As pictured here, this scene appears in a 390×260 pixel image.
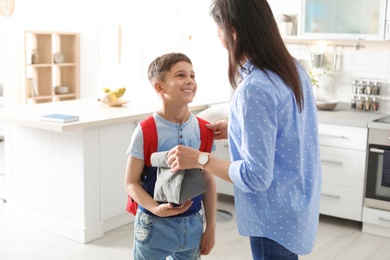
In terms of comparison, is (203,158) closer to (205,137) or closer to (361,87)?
(205,137)

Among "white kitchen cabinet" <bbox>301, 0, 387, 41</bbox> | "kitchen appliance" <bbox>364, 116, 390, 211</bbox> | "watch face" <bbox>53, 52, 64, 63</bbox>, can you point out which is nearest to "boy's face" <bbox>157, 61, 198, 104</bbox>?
"kitchen appliance" <bbox>364, 116, 390, 211</bbox>

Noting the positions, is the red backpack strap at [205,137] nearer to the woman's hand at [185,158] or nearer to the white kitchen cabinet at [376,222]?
the woman's hand at [185,158]

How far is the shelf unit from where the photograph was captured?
7.10 metres

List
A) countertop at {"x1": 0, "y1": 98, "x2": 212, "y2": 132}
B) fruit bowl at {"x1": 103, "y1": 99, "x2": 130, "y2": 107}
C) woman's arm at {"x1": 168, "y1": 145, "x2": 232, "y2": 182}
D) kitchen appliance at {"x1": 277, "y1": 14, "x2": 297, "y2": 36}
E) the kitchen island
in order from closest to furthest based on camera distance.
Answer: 1. woman's arm at {"x1": 168, "y1": 145, "x2": 232, "y2": 182}
2. countertop at {"x1": 0, "y1": 98, "x2": 212, "y2": 132}
3. the kitchen island
4. fruit bowl at {"x1": 103, "y1": 99, "x2": 130, "y2": 107}
5. kitchen appliance at {"x1": 277, "y1": 14, "x2": 297, "y2": 36}

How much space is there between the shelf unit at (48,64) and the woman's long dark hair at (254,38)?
18.5 feet

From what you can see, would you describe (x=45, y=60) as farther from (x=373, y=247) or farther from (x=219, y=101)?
(x=373, y=247)

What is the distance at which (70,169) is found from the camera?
3910mm

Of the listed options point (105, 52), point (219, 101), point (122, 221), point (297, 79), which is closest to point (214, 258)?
point (122, 221)

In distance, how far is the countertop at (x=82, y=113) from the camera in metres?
3.72

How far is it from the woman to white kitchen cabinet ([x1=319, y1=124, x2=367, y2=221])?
2.57 metres

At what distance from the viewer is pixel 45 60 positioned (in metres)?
7.25

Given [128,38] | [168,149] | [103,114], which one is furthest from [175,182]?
[128,38]

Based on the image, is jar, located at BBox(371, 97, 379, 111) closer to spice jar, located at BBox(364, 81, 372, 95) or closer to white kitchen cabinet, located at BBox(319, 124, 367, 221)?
spice jar, located at BBox(364, 81, 372, 95)

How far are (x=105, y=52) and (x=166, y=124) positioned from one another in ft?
15.7
